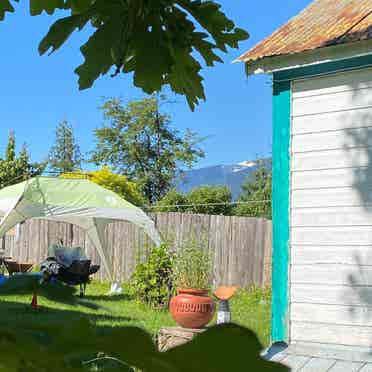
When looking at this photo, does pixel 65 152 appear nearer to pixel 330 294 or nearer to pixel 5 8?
pixel 330 294

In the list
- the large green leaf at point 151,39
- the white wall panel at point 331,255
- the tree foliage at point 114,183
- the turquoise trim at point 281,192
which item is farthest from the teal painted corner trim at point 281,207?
the tree foliage at point 114,183

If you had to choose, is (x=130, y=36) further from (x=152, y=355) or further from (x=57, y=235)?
(x=57, y=235)

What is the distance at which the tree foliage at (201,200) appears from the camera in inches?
1053

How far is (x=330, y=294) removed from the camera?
493 cm

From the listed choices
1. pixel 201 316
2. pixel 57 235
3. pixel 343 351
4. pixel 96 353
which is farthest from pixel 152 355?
pixel 57 235

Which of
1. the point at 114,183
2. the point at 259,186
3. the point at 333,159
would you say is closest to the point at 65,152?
the point at 259,186

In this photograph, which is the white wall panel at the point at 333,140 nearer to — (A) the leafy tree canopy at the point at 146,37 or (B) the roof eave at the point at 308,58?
(B) the roof eave at the point at 308,58

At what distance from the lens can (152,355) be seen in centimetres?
24

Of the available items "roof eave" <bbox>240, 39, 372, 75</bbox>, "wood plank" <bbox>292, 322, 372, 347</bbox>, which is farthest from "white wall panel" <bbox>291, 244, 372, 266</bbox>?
"roof eave" <bbox>240, 39, 372, 75</bbox>

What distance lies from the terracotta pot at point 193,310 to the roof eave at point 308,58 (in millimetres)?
2448

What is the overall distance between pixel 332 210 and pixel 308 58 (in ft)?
3.75

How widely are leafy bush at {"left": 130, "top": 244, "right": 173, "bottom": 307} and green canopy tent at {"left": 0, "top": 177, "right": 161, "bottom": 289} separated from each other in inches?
71.3

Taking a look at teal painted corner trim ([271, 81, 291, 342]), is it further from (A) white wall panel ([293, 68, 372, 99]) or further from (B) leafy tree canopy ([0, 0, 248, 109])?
(B) leafy tree canopy ([0, 0, 248, 109])

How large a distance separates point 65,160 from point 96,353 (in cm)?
3599
